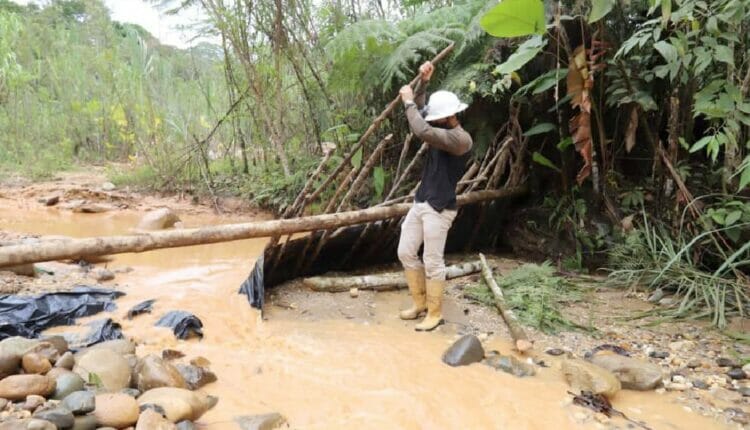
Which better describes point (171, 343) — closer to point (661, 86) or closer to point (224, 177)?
point (661, 86)

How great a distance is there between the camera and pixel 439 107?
3.26 meters

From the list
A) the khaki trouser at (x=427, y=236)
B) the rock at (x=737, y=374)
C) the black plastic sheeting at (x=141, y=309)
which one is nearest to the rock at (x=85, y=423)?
the black plastic sheeting at (x=141, y=309)

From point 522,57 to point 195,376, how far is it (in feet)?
10.5

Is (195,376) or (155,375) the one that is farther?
(195,376)

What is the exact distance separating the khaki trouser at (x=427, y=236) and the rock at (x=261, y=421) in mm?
1574

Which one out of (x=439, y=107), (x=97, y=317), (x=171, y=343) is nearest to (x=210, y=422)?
(x=171, y=343)

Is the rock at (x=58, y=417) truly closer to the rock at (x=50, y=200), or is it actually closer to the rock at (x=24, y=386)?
the rock at (x=24, y=386)

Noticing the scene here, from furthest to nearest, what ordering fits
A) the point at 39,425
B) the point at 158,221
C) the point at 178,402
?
the point at 158,221
the point at 178,402
the point at 39,425

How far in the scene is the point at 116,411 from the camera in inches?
76.0

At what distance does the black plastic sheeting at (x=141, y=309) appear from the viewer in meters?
3.36

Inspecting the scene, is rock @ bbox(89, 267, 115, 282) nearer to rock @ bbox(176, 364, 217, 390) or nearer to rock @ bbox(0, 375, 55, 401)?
rock @ bbox(176, 364, 217, 390)

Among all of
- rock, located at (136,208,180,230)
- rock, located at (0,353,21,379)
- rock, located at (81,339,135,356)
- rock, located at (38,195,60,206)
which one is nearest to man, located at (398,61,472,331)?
rock, located at (81,339,135,356)

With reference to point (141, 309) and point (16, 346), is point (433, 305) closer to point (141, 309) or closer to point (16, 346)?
point (141, 309)

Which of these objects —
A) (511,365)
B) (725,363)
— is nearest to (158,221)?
(511,365)
